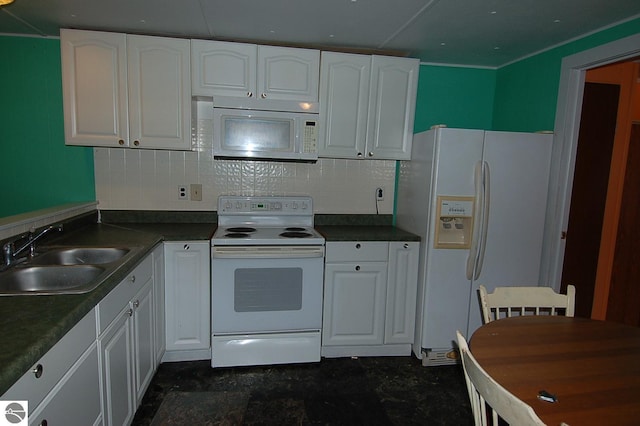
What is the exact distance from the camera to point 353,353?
271 centimetres

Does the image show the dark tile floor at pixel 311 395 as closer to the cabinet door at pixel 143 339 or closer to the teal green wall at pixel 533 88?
the cabinet door at pixel 143 339

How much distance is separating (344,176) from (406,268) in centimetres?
93

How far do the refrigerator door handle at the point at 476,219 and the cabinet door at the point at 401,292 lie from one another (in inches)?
14.3

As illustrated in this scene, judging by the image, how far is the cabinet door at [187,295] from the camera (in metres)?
2.40

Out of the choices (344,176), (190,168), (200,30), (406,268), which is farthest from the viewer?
(344,176)

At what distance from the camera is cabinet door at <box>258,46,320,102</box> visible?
256 cm

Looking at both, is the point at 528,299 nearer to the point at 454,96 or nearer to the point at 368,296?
the point at 368,296

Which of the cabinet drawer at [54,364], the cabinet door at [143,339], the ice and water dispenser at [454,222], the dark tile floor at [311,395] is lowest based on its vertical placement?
the dark tile floor at [311,395]

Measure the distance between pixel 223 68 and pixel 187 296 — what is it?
1571 millimetres

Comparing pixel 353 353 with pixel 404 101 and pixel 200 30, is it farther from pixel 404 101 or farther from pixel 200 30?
pixel 200 30

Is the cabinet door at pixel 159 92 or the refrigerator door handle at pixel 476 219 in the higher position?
the cabinet door at pixel 159 92

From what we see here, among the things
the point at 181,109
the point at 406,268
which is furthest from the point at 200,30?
the point at 406,268

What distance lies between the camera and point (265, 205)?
9.52 feet

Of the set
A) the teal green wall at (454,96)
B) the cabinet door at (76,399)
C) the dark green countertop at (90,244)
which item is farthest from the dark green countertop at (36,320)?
the teal green wall at (454,96)
